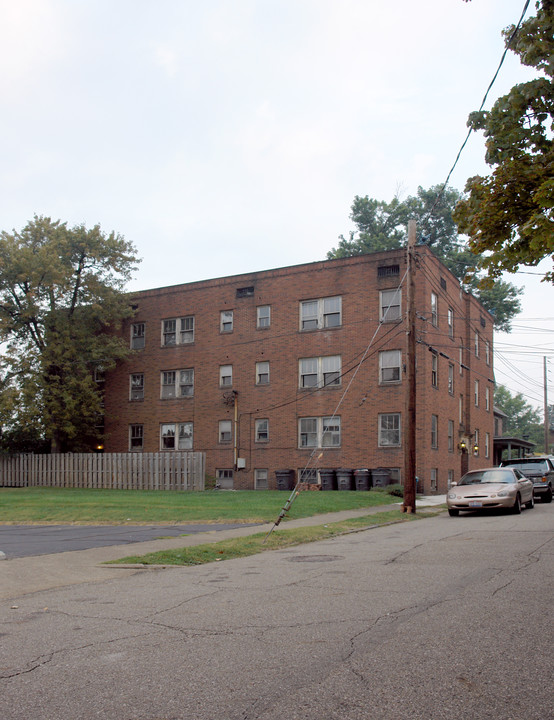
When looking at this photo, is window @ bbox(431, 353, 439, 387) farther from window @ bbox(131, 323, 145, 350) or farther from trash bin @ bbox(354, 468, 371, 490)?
window @ bbox(131, 323, 145, 350)

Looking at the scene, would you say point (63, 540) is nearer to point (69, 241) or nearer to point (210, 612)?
point (210, 612)

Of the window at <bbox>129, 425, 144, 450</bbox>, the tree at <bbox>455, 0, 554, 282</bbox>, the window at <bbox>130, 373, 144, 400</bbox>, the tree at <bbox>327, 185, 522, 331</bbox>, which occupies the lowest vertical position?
the window at <bbox>129, 425, 144, 450</bbox>

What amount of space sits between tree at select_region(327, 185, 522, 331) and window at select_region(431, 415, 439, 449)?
→ 25.8 meters

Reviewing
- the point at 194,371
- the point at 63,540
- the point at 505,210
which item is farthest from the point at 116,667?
the point at 194,371

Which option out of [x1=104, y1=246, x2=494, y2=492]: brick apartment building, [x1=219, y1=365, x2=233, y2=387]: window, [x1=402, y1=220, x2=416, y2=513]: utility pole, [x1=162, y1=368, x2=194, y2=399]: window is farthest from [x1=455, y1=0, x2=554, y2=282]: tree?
[x1=162, y1=368, x2=194, y2=399]: window

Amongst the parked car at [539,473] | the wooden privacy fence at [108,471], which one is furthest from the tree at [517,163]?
the wooden privacy fence at [108,471]

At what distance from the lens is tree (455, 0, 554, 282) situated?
8639mm

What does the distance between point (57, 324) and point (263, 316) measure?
10.7 meters

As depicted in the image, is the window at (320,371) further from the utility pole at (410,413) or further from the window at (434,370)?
the utility pole at (410,413)

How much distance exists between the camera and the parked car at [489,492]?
19031 millimetres

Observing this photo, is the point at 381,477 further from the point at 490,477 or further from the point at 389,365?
the point at 490,477

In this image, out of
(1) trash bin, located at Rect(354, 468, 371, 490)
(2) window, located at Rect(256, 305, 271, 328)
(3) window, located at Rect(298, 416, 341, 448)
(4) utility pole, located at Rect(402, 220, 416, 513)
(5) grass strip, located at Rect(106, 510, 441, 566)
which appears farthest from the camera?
(2) window, located at Rect(256, 305, 271, 328)

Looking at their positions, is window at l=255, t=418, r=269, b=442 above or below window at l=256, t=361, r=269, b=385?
below

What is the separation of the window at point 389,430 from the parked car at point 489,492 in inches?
405
